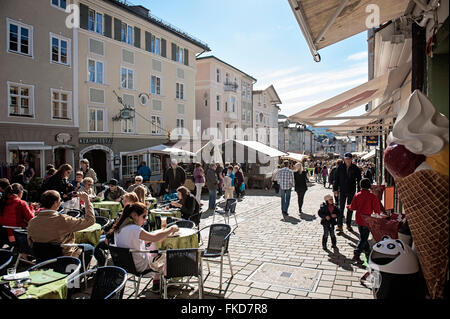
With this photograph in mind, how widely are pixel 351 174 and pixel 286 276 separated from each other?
440 centimetres

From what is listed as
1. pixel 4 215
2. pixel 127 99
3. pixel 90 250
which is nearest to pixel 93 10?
pixel 127 99

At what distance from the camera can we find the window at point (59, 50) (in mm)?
17184

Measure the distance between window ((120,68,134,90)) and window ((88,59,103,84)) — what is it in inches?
64.8

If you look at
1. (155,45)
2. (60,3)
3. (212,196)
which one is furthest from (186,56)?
(212,196)

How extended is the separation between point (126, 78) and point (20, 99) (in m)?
7.70

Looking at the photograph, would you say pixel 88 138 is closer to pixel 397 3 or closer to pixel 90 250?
pixel 90 250

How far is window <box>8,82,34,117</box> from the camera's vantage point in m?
15.4

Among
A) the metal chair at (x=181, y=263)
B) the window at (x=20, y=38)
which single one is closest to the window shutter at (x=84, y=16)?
the window at (x=20, y=38)

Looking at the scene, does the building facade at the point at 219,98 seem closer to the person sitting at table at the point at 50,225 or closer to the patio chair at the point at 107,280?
the person sitting at table at the point at 50,225

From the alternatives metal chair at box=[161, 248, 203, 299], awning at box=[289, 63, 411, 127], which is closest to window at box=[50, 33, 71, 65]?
awning at box=[289, 63, 411, 127]

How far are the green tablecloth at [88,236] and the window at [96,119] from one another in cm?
1587

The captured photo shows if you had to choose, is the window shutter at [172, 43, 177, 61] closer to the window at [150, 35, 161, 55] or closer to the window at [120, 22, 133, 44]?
the window at [150, 35, 161, 55]

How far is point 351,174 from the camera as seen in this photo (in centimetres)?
834

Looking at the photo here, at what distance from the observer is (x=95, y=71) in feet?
65.4
